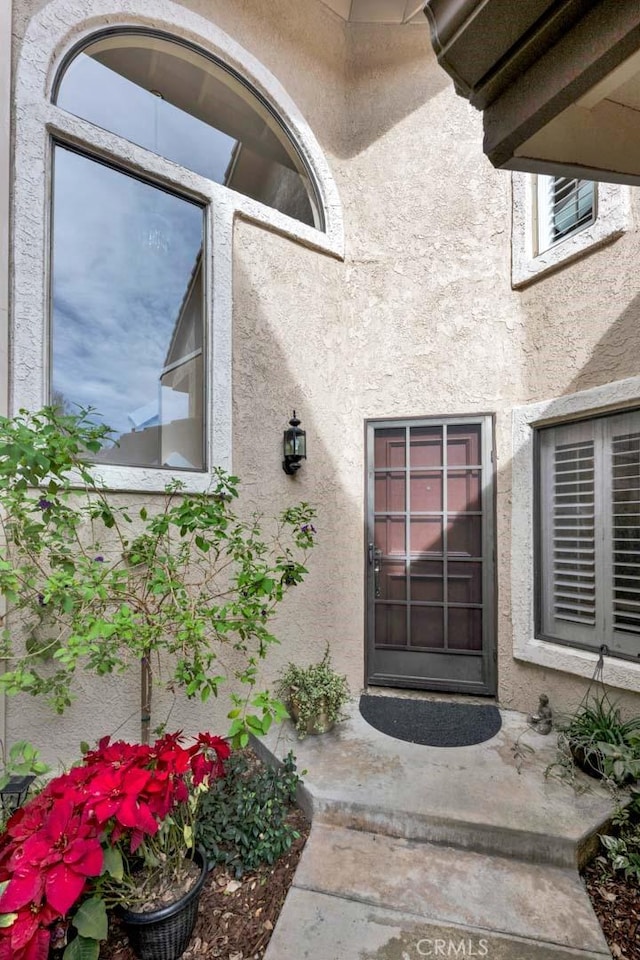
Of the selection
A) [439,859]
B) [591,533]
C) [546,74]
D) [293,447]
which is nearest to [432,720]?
[439,859]

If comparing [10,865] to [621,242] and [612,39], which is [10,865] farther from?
[621,242]

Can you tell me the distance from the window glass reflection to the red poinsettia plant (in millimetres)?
2143

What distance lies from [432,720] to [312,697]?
1151mm

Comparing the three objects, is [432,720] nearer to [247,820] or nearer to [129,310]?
[247,820]

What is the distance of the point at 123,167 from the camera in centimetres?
359

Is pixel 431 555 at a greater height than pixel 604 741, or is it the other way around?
pixel 431 555

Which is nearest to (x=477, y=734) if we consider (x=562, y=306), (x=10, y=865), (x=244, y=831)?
(x=244, y=831)

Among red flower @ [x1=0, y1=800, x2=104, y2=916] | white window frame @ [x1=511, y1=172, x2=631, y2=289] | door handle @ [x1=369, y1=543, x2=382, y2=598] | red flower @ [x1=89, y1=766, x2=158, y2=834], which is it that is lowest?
red flower @ [x1=0, y1=800, x2=104, y2=916]

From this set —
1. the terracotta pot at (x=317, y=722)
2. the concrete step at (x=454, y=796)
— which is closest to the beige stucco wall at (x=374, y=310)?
the terracotta pot at (x=317, y=722)

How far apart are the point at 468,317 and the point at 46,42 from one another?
3.99 meters

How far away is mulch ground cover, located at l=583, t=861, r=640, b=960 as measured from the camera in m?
2.21

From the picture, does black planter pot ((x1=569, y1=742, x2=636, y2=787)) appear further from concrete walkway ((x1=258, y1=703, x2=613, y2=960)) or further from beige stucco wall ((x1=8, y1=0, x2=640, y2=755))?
beige stucco wall ((x1=8, y1=0, x2=640, y2=755))

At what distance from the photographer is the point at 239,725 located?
2.25 metres

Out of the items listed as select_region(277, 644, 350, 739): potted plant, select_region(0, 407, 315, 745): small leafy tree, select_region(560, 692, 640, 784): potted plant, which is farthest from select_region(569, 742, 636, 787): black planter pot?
select_region(0, 407, 315, 745): small leafy tree
